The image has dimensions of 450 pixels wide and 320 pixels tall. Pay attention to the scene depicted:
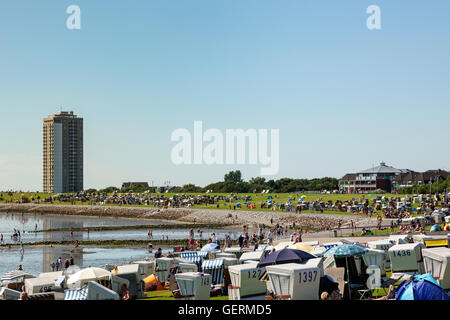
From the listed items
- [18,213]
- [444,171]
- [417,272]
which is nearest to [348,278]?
[417,272]

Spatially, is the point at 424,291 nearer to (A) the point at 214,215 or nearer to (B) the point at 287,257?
(B) the point at 287,257

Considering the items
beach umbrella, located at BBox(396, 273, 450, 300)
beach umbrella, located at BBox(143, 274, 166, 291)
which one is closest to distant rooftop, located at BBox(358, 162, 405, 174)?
beach umbrella, located at BBox(143, 274, 166, 291)

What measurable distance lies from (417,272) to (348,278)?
5.15m

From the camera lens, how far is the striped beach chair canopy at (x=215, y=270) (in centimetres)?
2112

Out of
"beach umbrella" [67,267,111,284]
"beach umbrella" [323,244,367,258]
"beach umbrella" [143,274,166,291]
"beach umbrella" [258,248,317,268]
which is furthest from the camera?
"beach umbrella" [143,274,166,291]

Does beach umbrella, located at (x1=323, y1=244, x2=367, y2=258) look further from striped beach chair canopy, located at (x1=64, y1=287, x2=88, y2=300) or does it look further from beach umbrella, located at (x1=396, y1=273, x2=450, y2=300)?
striped beach chair canopy, located at (x1=64, y1=287, x2=88, y2=300)

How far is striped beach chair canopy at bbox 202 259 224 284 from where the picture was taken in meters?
21.1

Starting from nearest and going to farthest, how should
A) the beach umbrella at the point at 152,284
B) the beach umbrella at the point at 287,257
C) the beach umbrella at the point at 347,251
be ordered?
the beach umbrella at the point at 347,251, the beach umbrella at the point at 287,257, the beach umbrella at the point at 152,284

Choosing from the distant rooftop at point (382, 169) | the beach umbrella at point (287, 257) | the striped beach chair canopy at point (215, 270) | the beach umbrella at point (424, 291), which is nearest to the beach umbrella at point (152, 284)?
the striped beach chair canopy at point (215, 270)

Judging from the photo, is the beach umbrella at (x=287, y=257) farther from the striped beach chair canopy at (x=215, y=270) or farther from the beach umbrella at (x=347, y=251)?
the striped beach chair canopy at (x=215, y=270)
